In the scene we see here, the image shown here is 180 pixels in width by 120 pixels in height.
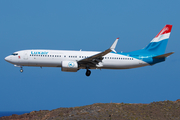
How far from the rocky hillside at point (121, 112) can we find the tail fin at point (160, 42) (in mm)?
12544

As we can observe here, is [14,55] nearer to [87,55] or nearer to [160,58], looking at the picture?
[87,55]

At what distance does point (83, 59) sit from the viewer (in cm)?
3884

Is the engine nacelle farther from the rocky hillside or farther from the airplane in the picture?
the rocky hillside

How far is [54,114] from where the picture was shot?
32.7 meters

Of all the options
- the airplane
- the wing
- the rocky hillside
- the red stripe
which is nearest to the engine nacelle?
the airplane

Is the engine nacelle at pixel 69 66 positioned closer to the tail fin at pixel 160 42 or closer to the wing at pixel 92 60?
the wing at pixel 92 60

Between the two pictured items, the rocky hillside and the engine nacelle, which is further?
the engine nacelle

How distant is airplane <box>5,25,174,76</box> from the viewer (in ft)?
129

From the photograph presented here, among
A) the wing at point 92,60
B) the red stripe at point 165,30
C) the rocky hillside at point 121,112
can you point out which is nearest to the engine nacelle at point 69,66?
the wing at point 92,60

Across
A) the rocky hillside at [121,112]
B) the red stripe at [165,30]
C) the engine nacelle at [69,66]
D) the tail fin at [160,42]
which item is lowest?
the rocky hillside at [121,112]

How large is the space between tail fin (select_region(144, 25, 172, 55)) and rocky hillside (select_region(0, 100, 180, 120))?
41.2ft

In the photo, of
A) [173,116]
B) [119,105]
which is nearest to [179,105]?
[173,116]

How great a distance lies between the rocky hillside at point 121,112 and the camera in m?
28.4

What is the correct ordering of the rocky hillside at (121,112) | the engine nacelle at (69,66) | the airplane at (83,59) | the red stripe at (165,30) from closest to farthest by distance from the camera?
the rocky hillside at (121,112) → the engine nacelle at (69,66) → the airplane at (83,59) → the red stripe at (165,30)
